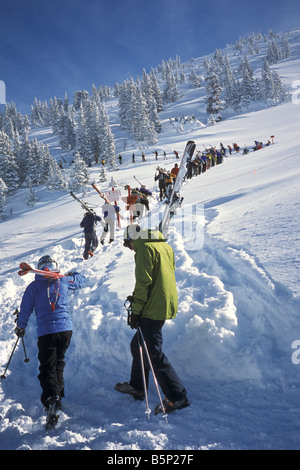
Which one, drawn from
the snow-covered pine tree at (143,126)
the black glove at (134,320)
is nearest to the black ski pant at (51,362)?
the black glove at (134,320)

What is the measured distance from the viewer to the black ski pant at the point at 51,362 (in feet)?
9.49

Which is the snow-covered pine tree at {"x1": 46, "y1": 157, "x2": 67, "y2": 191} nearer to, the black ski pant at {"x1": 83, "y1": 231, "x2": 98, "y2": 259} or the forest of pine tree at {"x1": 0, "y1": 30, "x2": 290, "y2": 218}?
the forest of pine tree at {"x1": 0, "y1": 30, "x2": 290, "y2": 218}

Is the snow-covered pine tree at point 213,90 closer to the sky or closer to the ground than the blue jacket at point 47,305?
closer to the sky

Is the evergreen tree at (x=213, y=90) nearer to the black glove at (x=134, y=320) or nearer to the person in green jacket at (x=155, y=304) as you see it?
the person in green jacket at (x=155, y=304)

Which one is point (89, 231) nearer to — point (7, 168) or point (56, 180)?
point (56, 180)

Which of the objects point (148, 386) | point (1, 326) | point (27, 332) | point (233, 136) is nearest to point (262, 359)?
point (148, 386)

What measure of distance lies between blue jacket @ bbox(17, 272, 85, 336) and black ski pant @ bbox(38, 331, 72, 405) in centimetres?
9

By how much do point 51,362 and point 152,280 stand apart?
1644 mm

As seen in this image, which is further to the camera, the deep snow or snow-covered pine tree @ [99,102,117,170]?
snow-covered pine tree @ [99,102,117,170]

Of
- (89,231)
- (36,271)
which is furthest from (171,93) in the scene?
(36,271)

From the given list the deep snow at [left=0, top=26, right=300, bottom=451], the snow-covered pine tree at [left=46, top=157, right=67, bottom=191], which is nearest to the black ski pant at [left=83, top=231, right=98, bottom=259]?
the deep snow at [left=0, top=26, right=300, bottom=451]

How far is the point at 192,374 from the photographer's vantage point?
335 cm

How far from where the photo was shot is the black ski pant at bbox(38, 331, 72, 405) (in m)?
2.89

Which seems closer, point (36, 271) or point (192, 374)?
point (36, 271)
